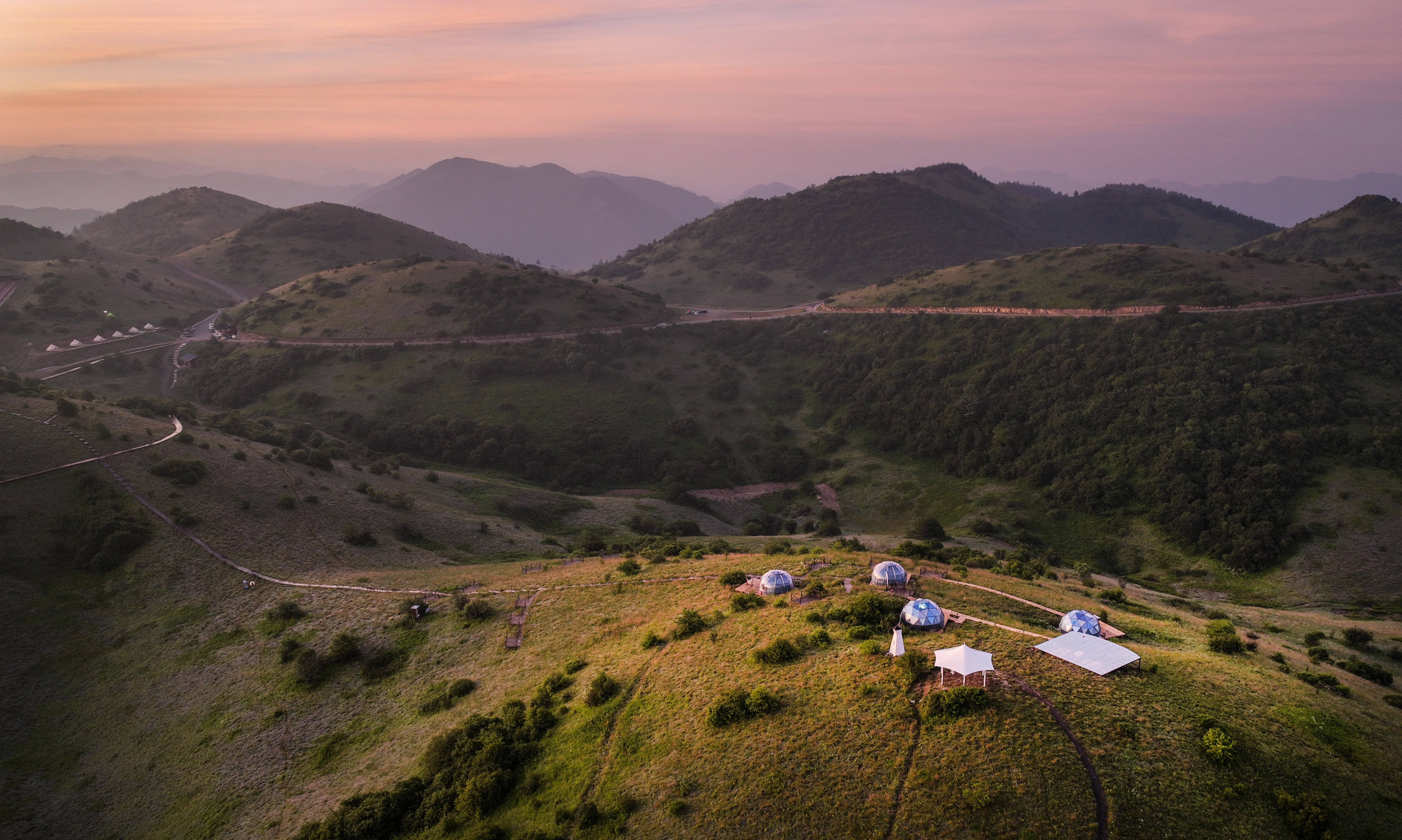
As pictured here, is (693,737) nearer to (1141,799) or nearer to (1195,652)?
(1141,799)

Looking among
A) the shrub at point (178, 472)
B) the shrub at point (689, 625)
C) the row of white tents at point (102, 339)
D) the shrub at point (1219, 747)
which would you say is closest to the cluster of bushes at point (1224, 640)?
the shrub at point (1219, 747)

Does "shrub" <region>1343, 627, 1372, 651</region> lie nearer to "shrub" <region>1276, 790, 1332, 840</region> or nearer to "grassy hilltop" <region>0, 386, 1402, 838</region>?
"grassy hilltop" <region>0, 386, 1402, 838</region>

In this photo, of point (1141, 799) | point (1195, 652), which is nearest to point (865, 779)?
point (1141, 799)

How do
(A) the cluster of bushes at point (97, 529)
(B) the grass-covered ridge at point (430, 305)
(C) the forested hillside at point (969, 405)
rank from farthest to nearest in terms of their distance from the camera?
(B) the grass-covered ridge at point (430, 305)
(C) the forested hillside at point (969, 405)
(A) the cluster of bushes at point (97, 529)

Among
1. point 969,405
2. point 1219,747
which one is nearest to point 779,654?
point 1219,747

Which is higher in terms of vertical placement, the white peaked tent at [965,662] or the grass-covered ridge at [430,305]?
the grass-covered ridge at [430,305]

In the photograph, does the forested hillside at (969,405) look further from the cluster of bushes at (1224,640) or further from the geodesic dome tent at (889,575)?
the geodesic dome tent at (889,575)
